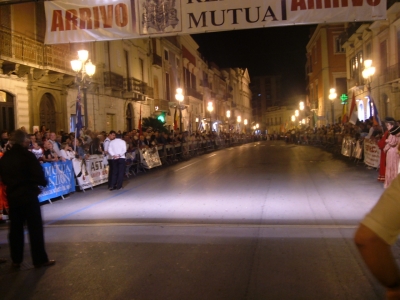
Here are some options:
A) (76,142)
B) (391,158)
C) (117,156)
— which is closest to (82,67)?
(76,142)

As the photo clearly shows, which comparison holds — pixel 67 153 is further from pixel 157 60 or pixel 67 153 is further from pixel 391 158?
pixel 157 60

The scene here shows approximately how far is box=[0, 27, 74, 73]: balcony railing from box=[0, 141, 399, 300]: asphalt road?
8483 mm

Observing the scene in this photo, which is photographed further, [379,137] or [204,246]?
[379,137]

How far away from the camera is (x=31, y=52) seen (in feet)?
63.0

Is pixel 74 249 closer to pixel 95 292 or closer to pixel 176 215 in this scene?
pixel 95 292

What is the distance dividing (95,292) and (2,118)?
15580mm

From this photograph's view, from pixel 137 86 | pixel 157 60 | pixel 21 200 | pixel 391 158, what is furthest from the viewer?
pixel 157 60

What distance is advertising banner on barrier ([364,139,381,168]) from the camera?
15938mm

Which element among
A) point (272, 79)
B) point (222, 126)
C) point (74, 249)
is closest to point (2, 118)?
point (74, 249)

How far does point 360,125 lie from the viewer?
2177 cm

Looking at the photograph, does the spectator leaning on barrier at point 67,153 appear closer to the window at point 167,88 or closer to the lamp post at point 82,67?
the lamp post at point 82,67

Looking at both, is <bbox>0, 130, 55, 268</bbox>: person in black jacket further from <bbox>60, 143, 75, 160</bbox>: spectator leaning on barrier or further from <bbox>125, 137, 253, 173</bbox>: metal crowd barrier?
<bbox>125, 137, 253, 173</bbox>: metal crowd barrier

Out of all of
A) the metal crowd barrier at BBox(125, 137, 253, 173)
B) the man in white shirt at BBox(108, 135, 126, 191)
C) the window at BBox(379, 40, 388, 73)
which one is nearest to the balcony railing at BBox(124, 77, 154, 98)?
the metal crowd barrier at BBox(125, 137, 253, 173)

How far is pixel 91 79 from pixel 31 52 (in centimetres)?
512
